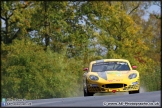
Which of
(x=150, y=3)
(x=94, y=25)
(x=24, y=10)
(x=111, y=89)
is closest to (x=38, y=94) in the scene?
(x=24, y=10)

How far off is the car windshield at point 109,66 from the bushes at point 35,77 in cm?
1163

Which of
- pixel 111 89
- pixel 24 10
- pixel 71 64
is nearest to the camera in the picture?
pixel 111 89

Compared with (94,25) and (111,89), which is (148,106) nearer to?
(111,89)

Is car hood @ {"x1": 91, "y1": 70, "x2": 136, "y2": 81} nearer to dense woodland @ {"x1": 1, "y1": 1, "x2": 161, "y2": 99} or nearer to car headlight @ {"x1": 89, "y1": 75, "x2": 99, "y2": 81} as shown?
car headlight @ {"x1": 89, "y1": 75, "x2": 99, "y2": 81}

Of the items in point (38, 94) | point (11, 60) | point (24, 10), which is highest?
point (24, 10)

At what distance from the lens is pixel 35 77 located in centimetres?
3102

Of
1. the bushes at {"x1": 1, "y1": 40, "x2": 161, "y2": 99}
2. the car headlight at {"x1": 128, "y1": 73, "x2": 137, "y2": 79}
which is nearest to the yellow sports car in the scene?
the car headlight at {"x1": 128, "y1": 73, "x2": 137, "y2": 79}

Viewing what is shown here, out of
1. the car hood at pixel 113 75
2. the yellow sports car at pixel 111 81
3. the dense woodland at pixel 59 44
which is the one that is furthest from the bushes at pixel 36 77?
the car hood at pixel 113 75

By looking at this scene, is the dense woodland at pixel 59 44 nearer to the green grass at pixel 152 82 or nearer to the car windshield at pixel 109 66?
the green grass at pixel 152 82

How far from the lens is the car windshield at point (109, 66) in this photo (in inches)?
737

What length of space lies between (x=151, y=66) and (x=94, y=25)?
27.5 feet

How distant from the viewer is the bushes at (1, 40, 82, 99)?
31.0 m

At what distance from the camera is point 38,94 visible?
31328 millimetres

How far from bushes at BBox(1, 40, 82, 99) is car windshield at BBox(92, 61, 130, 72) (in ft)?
38.1
